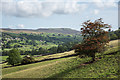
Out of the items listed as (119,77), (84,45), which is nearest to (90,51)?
(84,45)

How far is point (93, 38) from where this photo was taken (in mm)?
33438

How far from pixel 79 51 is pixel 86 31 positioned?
5871 millimetres

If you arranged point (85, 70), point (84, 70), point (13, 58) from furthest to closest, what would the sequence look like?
point (13, 58) < point (84, 70) < point (85, 70)

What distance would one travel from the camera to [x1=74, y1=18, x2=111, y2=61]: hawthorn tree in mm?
33031

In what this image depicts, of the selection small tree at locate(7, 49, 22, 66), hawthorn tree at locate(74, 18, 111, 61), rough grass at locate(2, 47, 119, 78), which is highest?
hawthorn tree at locate(74, 18, 111, 61)

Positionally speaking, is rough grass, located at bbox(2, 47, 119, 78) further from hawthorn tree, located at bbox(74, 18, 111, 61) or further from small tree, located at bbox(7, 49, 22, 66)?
small tree, located at bbox(7, 49, 22, 66)

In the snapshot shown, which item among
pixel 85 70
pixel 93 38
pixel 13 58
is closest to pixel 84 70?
pixel 85 70

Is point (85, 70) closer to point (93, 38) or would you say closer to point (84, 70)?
point (84, 70)

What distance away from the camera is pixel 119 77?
2138cm

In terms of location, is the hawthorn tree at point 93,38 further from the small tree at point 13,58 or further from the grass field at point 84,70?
the small tree at point 13,58

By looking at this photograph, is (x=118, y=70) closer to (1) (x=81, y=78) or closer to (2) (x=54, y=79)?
(1) (x=81, y=78)

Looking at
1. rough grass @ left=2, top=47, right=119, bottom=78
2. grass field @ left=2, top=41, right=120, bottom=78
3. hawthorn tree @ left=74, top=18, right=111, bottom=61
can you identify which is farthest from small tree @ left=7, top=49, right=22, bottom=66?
hawthorn tree @ left=74, top=18, right=111, bottom=61

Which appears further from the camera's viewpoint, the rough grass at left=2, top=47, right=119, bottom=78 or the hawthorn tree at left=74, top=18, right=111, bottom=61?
the hawthorn tree at left=74, top=18, right=111, bottom=61

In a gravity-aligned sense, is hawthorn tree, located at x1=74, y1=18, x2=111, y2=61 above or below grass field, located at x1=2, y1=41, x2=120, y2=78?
above
